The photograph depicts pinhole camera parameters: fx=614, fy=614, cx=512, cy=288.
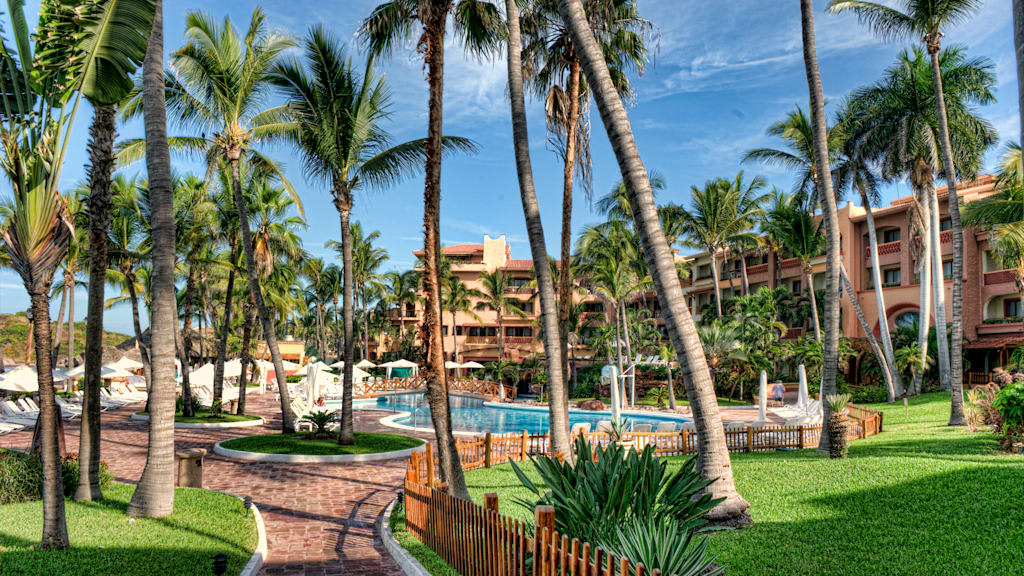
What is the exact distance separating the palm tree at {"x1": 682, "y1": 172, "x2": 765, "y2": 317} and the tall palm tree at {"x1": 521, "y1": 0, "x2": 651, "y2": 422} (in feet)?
80.4

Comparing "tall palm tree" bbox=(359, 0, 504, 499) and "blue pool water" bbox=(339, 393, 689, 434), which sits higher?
"tall palm tree" bbox=(359, 0, 504, 499)

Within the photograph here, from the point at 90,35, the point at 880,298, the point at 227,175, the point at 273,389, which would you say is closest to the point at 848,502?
the point at 90,35

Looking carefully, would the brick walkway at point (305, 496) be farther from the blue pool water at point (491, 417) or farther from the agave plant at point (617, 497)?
the blue pool water at point (491, 417)

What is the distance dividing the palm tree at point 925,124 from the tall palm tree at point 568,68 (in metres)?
14.5

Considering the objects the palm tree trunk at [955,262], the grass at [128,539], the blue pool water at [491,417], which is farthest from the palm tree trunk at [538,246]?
the blue pool water at [491,417]

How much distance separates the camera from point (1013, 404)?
9891 millimetres

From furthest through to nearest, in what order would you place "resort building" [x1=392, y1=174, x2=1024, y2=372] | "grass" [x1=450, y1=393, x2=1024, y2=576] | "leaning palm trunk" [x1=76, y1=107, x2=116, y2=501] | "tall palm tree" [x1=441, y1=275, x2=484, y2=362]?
"tall palm tree" [x1=441, y1=275, x2=484, y2=362] < "resort building" [x1=392, y1=174, x2=1024, y2=372] < "leaning palm trunk" [x1=76, y1=107, x2=116, y2=501] < "grass" [x1=450, y1=393, x2=1024, y2=576]

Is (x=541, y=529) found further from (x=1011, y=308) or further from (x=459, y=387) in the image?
(x=1011, y=308)

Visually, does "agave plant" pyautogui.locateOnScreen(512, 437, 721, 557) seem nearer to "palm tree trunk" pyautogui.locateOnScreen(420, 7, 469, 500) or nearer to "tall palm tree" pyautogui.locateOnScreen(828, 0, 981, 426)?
"palm tree trunk" pyautogui.locateOnScreen(420, 7, 469, 500)

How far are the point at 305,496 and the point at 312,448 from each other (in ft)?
15.4

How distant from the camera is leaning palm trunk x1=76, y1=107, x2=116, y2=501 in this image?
9227mm

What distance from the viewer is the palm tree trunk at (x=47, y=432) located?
20.0 ft

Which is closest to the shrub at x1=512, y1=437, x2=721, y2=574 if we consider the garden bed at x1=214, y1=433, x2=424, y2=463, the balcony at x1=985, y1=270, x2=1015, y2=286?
the garden bed at x1=214, y1=433, x2=424, y2=463

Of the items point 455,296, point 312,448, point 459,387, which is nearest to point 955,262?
point 312,448
